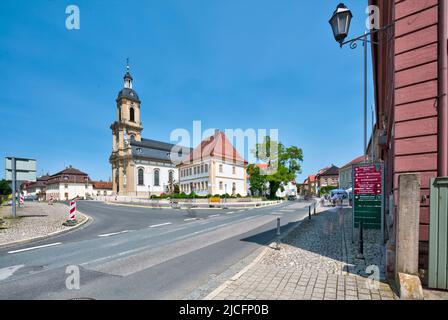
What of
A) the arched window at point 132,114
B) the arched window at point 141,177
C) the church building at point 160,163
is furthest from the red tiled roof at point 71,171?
the arched window at point 141,177

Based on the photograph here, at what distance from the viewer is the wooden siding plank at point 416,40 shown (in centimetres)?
399

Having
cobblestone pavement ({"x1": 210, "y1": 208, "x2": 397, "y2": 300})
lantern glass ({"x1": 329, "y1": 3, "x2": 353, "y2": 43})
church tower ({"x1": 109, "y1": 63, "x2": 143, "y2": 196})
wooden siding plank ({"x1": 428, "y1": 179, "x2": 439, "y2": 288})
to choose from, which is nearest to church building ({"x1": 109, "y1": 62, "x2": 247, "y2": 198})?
church tower ({"x1": 109, "y1": 63, "x2": 143, "y2": 196})

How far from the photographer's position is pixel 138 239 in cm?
927

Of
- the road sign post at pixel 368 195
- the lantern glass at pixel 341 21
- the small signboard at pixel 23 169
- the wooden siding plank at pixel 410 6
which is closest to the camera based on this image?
the wooden siding plank at pixel 410 6

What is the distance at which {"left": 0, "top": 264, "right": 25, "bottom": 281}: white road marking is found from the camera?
16.7 ft

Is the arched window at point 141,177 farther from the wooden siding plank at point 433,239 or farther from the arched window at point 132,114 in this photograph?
the wooden siding plank at point 433,239

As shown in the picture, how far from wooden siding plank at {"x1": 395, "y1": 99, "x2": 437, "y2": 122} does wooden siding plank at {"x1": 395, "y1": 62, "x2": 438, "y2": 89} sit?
395 mm

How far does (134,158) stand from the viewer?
62.4 metres

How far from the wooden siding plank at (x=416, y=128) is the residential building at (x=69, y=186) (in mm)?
91694

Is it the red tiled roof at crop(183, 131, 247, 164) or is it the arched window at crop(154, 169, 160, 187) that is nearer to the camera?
the red tiled roof at crop(183, 131, 247, 164)

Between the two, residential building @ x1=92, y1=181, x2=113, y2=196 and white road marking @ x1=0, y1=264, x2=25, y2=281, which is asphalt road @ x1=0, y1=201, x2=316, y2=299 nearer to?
white road marking @ x1=0, y1=264, x2=25, y2=281

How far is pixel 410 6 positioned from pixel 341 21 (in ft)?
3.69

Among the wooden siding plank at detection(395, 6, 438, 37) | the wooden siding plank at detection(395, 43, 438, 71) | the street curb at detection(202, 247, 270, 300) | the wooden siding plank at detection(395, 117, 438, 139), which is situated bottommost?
the street curb at detection(202, 247, 270, 300)

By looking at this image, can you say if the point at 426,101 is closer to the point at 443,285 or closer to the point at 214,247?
the point at 443,285
